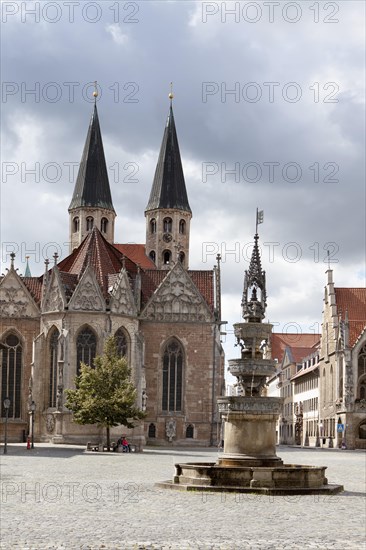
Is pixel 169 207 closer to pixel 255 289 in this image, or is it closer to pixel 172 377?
pixel 172 377

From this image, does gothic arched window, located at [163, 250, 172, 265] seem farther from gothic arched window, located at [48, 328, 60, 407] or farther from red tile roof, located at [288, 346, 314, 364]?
red tile roof, located at [288, 346, 314, 364]

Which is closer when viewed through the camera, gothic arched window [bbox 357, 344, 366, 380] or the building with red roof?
the building with red roof

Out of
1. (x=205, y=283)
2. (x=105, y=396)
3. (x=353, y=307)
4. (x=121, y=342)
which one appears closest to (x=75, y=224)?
(x=205, y=283)

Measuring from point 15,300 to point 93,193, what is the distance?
816 inches

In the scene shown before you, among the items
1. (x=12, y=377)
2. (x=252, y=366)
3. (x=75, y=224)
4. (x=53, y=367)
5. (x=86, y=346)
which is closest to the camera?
(x=252, y=366)

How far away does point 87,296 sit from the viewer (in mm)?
66500

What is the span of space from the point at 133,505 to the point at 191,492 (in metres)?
3.74

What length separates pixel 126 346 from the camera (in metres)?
68.1

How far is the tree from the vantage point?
181 feet

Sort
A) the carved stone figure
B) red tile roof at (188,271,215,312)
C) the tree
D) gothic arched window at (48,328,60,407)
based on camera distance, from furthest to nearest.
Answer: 1. red tile roof at (188,271,215,312)
2. the carved stone figure
3. gothic arched window at (48,328,60,407)
4. the tree

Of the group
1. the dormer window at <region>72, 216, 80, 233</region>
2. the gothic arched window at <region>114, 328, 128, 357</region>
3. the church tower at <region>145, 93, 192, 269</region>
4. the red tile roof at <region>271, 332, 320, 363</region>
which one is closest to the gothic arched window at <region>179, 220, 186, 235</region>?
the church tower at <region>145, 93, 192, 269</region>

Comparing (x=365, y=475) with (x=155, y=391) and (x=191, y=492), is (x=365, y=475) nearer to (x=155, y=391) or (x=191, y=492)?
(x=191, y=492)

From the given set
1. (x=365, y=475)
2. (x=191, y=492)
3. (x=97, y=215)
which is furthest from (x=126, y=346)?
(x=191, y=492)

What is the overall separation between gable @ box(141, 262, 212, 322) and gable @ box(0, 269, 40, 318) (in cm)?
841
